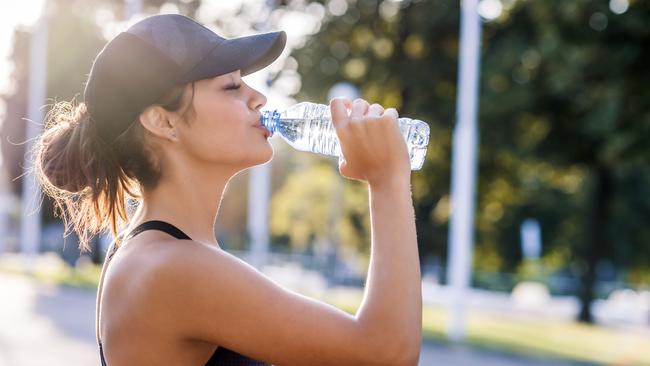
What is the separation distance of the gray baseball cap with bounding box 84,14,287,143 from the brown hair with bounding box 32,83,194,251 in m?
0.03

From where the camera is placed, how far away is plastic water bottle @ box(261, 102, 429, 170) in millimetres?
2363

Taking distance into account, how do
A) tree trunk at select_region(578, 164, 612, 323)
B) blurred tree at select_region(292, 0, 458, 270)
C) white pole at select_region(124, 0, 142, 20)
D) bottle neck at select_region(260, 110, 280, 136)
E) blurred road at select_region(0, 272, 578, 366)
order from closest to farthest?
1. bottle neck at select_region(260, 110, 280, 136)
2. blurred road at select_region(0, 272, 578, 366)
3. white pole at select_region(124, 0, 142, 20)
4. blurred tree at select_region(292, 0, 458, 270)
5. tree trunk at select_region(578, 164, 612, 323)

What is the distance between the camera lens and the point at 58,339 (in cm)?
1180

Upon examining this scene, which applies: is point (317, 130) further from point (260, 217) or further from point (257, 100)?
point (260, 217)

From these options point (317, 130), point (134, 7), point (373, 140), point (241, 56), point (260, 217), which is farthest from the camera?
point (134, 7)

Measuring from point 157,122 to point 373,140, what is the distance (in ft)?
1.50

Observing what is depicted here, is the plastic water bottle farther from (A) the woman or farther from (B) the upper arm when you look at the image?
(B) the upper arm

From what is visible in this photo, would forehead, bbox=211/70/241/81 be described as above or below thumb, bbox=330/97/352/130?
above

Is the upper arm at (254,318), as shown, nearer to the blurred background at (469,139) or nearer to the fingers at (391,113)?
the fingers at (391,113)

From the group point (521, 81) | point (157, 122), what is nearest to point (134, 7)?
point (521, 81)

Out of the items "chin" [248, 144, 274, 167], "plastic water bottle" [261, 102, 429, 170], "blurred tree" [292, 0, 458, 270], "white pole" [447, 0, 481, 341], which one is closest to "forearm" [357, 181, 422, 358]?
"chin" [248, 144, 274, 167]

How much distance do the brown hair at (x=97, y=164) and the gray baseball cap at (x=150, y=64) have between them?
0.03 meters

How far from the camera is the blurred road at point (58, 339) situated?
33.4ft

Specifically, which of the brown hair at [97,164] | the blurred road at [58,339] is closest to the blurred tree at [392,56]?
the blurred road at [58,339]
